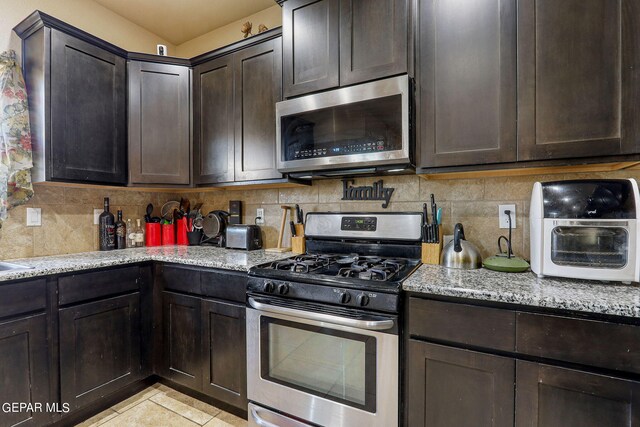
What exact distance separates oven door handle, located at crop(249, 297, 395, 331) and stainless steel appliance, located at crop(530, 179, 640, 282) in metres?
0.72

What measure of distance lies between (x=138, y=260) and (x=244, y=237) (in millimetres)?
695

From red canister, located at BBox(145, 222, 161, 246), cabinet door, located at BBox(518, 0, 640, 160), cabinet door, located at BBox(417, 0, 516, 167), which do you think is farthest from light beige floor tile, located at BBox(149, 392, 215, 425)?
cabinet door, located at BBox(518, 0, 640, 160)

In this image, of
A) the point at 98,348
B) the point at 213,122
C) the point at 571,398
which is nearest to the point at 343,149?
the point at 213,122

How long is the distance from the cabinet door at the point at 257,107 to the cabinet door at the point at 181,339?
92 cm

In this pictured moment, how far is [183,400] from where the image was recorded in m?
1.95

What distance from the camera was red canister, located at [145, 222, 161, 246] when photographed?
2.55 m

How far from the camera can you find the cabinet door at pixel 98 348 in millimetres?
1635

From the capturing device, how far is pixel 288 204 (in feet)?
7.54

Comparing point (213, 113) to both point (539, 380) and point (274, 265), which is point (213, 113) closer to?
point (274, 265)

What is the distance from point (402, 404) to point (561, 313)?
705 millimetres

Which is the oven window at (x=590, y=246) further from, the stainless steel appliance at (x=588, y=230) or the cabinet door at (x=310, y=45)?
the cabinet door at (x=310, y=45)

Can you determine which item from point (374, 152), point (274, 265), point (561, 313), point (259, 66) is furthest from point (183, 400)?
point (259, 66)

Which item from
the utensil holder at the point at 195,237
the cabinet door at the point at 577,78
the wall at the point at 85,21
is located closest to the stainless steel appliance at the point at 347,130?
the cabinet door at the point at 577,78

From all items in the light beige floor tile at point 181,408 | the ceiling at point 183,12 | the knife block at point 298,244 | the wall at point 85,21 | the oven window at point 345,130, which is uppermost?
the ceiling at point 183,12
